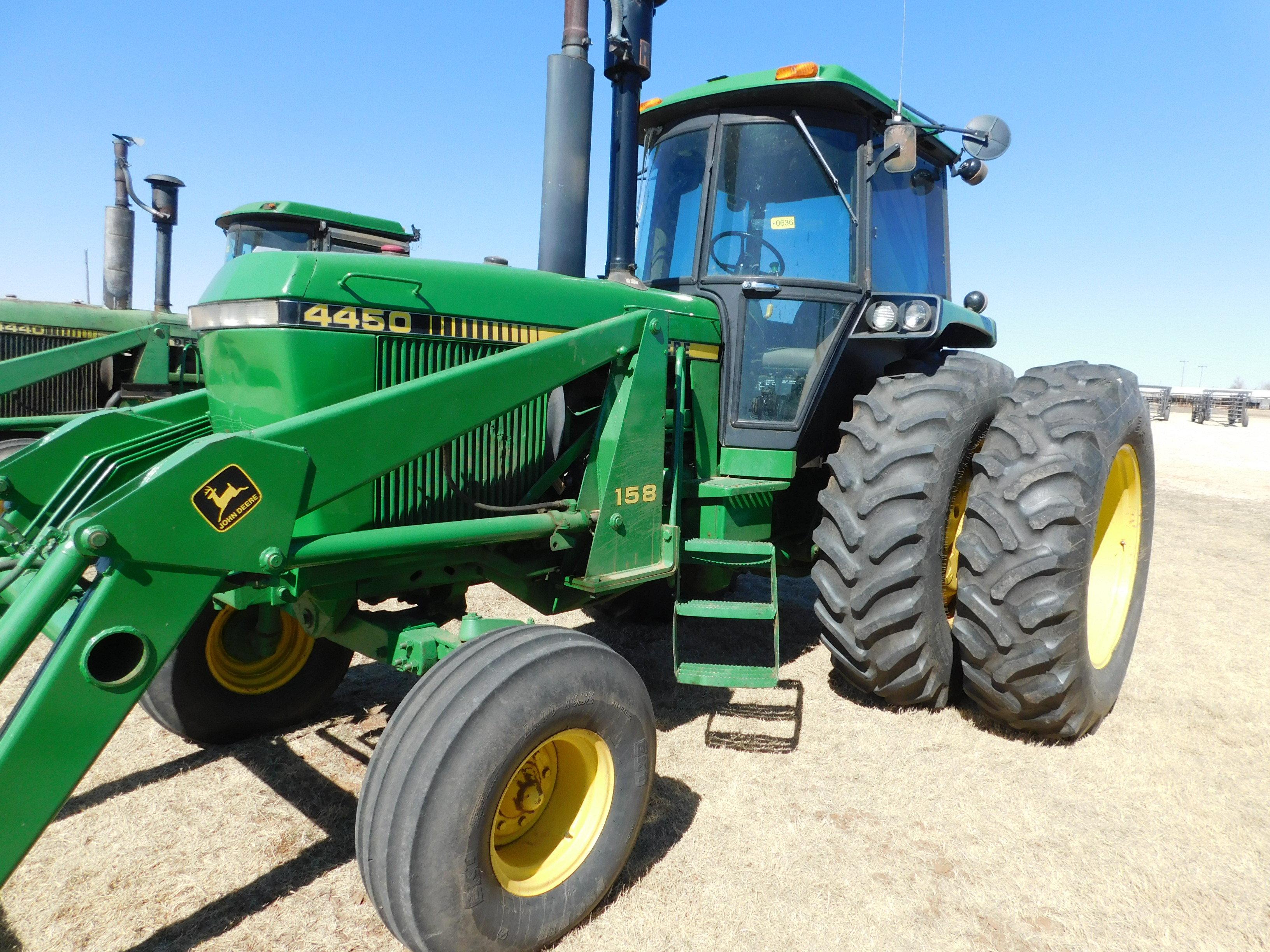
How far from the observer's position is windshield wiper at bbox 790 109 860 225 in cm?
361

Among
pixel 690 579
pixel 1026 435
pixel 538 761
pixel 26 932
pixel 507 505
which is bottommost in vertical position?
pixel 26 932

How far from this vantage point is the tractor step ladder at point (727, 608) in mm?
3057

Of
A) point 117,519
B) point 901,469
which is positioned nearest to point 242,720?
point 117,519

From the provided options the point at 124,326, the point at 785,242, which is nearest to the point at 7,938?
the point at 785,242

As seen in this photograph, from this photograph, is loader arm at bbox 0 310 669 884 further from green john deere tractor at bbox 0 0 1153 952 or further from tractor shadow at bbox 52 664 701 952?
tractor shadow at bbox 52 664 701 952

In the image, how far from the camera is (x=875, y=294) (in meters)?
3.78

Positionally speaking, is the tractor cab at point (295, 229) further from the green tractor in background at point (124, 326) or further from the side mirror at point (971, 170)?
the side mirror at point (971, 170)

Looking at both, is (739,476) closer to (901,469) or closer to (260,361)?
(901,469)

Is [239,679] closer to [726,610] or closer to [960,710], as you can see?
[726,610]

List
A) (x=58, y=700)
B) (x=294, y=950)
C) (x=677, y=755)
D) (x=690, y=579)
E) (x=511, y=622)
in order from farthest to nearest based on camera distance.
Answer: (x=690, y=579), (x=677, y=755), (x=511, y=622), (x=294, y=950), (x=58, y=700)

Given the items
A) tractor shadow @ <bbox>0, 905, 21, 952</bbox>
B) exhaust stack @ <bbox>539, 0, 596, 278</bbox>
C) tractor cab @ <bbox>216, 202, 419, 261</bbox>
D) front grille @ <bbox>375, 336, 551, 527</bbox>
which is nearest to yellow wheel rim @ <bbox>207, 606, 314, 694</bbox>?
front grille @ <bbox>375, 336, 551, 527</bbox>

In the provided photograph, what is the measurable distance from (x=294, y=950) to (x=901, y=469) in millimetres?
2515

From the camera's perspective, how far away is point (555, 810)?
7.79ft

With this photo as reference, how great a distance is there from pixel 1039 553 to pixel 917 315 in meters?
1.14
